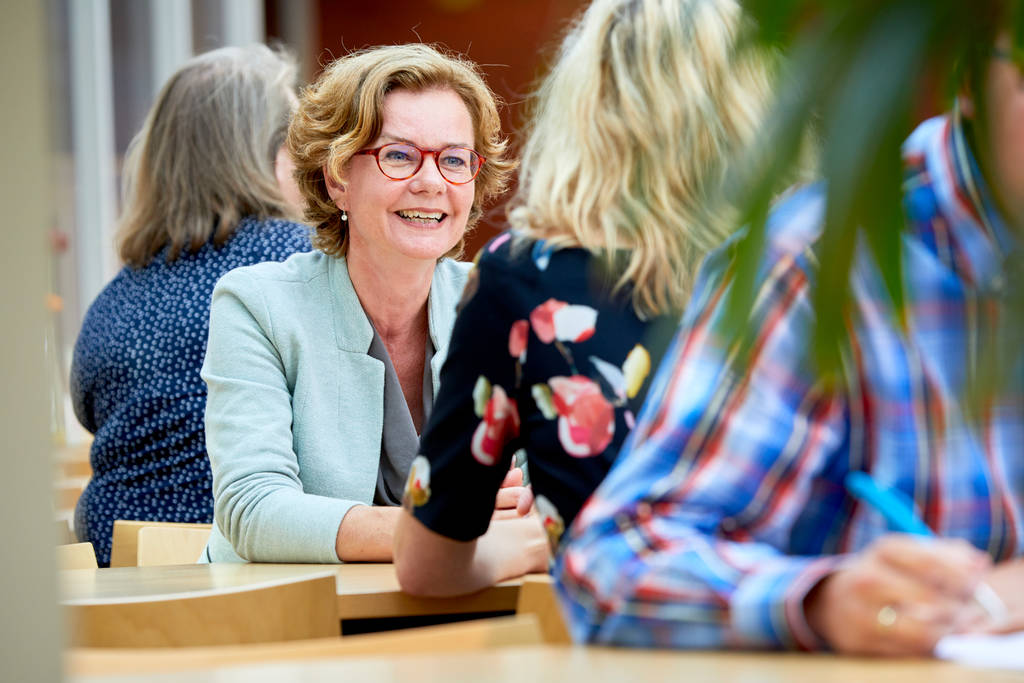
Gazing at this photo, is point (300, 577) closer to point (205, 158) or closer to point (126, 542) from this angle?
point (126, 542)

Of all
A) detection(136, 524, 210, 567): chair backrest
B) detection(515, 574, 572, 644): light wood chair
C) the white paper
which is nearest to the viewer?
the white paper

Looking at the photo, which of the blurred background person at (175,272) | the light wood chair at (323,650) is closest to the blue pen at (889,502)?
the light wood chair at (323,650)

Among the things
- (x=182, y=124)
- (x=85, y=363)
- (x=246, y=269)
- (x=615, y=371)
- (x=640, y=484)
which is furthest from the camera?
(x=182, y=124)

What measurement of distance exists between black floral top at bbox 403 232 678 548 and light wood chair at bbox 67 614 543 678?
0.48 m

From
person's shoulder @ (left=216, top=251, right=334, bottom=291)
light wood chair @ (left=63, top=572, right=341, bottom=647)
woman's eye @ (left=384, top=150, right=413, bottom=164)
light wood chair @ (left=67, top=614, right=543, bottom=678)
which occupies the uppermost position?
woman's eye @ (left=384, top=150, right=413, bottom=164)

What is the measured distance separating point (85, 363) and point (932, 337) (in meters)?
2.23

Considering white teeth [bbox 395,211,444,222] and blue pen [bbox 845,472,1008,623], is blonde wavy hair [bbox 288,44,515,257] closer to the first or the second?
white teeth [bbox 395,211,444,222]

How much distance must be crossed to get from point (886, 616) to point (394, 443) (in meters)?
1.41

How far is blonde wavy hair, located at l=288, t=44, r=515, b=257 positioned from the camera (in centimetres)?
222

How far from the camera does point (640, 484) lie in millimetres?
902

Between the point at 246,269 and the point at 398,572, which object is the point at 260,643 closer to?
the point at 398,572

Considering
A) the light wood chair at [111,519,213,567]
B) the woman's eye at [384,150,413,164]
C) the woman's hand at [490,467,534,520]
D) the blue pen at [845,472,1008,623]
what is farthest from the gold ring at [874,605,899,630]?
the light wood chair at [111,519,213,567]

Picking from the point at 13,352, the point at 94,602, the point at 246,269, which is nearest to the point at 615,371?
the point at 94,602

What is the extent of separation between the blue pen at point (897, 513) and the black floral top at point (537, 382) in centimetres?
44
